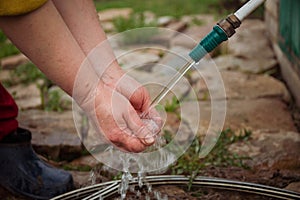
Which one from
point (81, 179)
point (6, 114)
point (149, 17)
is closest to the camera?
point (6, 114)

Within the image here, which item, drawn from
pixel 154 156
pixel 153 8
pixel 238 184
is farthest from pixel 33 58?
pixel 153 8

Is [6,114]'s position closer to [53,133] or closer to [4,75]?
[53,133]

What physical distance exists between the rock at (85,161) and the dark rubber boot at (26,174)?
0.28 meters

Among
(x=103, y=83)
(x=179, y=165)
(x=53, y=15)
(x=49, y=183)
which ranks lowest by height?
(x=49, y=183)

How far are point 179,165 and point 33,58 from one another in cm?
101

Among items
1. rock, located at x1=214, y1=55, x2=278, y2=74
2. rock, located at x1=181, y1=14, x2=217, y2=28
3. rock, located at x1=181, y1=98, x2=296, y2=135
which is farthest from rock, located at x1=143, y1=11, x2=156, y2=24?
rock, located at x1=181, y1=98, x2=296, y2=135

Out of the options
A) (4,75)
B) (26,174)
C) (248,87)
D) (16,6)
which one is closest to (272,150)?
(248,87)

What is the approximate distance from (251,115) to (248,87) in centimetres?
46

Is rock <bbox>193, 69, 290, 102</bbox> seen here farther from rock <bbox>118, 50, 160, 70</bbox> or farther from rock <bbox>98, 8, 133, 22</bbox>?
rock <bbox>98, 8, 133, 22</bbox>

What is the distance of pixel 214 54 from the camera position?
156 inches

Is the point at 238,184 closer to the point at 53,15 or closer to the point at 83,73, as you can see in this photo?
the point at 83,73

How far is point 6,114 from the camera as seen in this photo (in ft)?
6.72

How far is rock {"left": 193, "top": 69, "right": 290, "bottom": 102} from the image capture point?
3.04 meters

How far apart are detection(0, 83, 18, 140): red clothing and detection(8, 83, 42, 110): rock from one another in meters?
0.94
